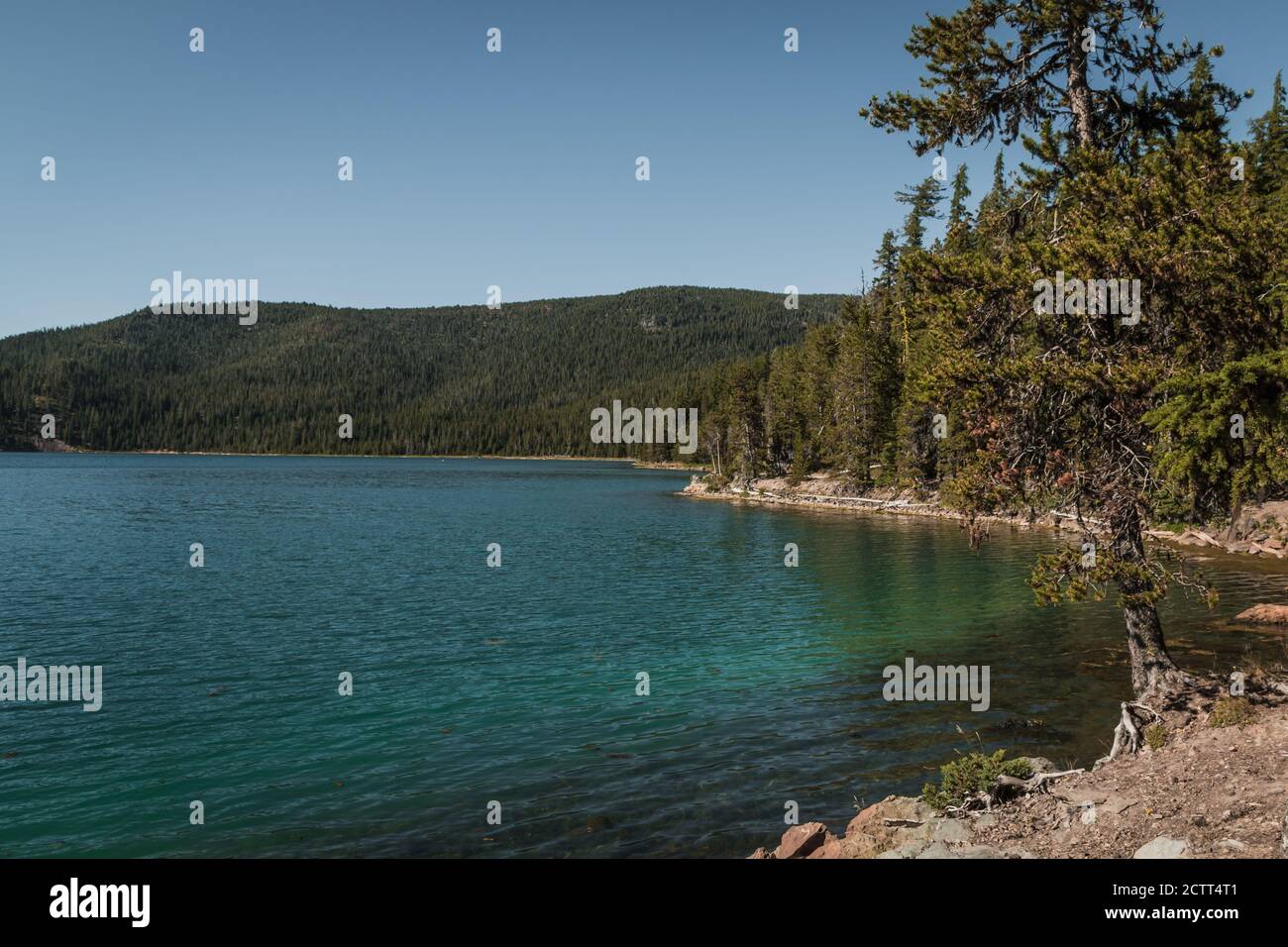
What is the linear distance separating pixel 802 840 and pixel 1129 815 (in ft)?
14.3

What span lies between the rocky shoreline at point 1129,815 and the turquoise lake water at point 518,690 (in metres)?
1.86

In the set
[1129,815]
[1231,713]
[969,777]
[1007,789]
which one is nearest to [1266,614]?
[1231,713]

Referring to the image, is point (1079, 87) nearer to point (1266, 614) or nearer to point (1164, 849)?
point (1164, 849)

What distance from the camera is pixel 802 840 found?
11.9m

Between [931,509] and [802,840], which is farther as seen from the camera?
[931,509]

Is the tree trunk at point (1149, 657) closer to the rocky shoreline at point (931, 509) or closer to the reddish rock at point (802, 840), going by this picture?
the rocky shoreline at point (931, 509)

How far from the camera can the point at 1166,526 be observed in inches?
1912

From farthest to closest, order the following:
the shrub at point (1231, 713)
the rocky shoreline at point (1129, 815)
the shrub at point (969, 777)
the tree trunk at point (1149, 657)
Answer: the tree trunk at point (1149, 657)
the shrub at point (1231, 713)
the shrub at point (969, 777)
the rocky shoreline at point (1129, 815)

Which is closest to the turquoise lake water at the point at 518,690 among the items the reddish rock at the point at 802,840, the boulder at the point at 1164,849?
the reddish rock at the point at 802,840

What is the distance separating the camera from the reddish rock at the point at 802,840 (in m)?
11.8

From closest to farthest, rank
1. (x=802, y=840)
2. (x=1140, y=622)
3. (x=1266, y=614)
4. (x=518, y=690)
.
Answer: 1. (x=802, y=840)
2. (x=1140, y=622)
3. (x=518, y=690)
4. (x=1266, y=614)

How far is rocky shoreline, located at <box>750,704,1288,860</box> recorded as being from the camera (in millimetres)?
9711

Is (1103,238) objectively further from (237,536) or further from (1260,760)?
(237,536)

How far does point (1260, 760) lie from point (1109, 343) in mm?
8100
